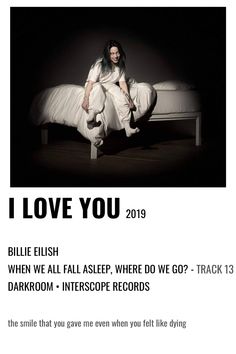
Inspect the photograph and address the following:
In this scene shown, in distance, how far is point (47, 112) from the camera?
4457mm

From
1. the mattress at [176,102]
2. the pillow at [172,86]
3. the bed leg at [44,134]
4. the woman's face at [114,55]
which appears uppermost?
the woman's face at [114,55]

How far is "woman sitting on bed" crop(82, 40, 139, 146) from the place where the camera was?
12.4 ft

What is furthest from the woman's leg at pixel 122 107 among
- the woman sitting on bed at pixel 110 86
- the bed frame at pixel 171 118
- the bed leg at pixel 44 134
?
the bed leg at pixel 44 134

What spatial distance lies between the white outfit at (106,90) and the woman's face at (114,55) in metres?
0.08

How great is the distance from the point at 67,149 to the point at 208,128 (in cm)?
195

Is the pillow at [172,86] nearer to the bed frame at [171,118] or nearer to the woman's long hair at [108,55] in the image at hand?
the bed frame at [171,118]

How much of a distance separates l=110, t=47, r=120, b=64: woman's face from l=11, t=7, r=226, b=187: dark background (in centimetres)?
163

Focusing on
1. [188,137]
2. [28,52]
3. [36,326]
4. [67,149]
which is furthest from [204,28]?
[36,326]

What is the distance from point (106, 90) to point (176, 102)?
99 cm

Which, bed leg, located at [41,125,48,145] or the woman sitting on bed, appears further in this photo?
bed leg, located at [41,125,48,145]

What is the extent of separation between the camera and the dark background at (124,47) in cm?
563

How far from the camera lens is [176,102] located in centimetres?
470

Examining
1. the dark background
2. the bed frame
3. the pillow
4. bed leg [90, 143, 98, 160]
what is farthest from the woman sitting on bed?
the dark background

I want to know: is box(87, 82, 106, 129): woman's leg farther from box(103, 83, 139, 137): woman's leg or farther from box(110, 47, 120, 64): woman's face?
box(110, 47, 120, 64): woman's face
